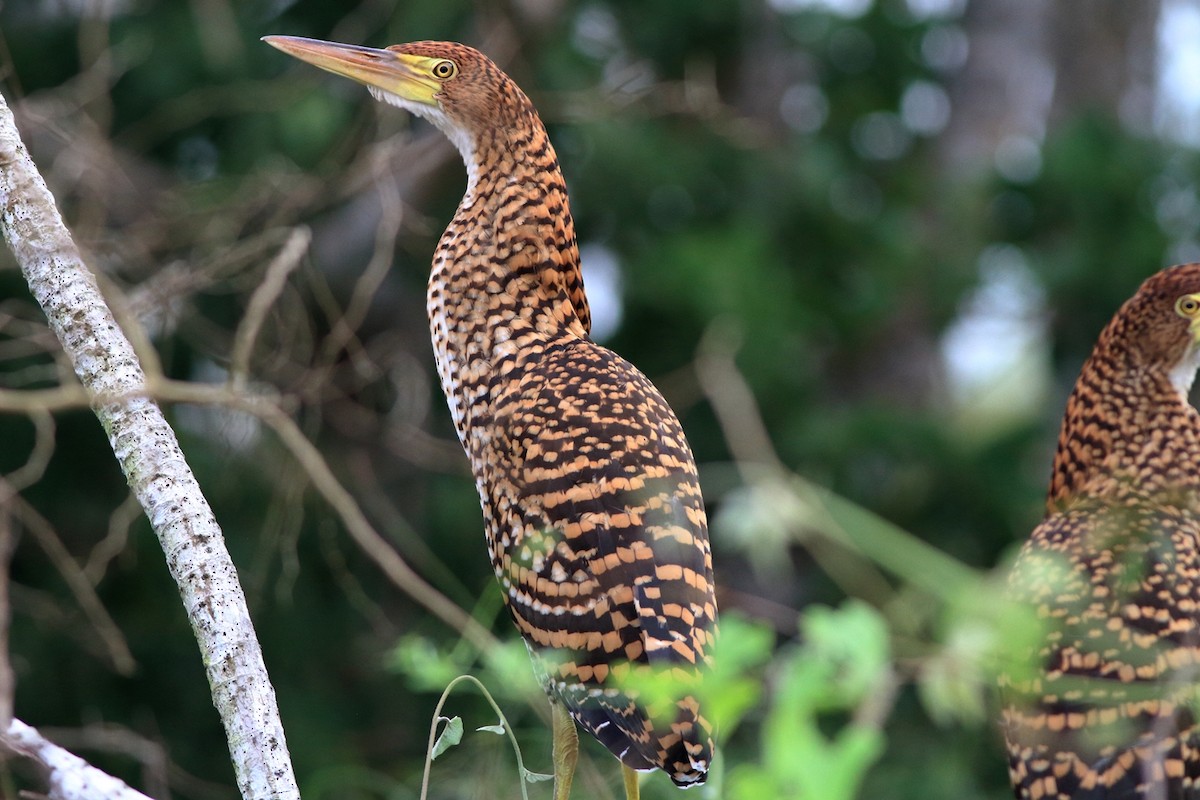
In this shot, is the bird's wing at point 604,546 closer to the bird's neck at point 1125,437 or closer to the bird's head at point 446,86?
the bird's head at point 446,86

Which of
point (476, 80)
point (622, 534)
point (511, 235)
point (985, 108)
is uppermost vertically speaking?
point (985, 108)

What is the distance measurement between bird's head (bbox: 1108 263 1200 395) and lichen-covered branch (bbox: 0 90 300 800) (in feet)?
7.12

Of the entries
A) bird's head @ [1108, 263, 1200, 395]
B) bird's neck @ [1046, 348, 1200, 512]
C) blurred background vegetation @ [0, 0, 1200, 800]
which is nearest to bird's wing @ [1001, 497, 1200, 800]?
bird's neck @ [1046, 348, 1200, 512]

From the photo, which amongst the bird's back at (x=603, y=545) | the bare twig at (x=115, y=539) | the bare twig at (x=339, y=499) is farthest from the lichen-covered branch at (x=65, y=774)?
the bare twig at (x=115, y=539)

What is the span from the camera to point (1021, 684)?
9.67 feet

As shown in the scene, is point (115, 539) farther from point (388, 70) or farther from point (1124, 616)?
point (1124, 616)

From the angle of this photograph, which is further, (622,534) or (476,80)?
(476,80)

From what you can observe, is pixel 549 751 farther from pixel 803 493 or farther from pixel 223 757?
pixel 223 757

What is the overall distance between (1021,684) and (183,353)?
424 cm

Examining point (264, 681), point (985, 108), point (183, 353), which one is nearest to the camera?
point (264, 681)

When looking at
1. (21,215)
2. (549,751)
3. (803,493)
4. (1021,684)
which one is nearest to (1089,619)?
(1021,684)

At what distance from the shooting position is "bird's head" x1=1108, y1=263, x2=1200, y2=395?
11.3 feet

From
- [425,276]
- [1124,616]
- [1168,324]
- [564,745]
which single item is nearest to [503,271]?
[564,745]

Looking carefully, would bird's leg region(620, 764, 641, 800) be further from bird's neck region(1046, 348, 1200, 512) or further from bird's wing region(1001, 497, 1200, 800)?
bird's neck region(1046, 348, 1200, 512)
